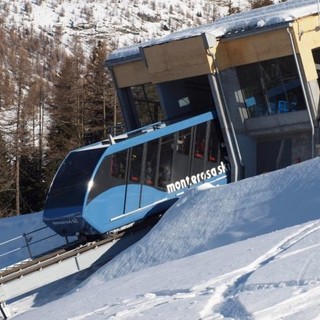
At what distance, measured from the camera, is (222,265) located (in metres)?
10.4

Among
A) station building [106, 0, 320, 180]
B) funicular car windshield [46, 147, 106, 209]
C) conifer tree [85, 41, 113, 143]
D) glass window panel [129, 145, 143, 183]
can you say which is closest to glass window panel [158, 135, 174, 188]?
glass window panel [129, 145, 143, 183]

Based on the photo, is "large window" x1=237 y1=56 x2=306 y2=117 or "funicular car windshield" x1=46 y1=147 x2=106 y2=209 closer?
"funicular car windshield" x1=46 y1=147 x2=106 y2=209

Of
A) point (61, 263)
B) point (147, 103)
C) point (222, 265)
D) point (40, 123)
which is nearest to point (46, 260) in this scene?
point (61, 263)

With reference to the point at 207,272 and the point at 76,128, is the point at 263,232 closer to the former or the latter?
the point at 207,272

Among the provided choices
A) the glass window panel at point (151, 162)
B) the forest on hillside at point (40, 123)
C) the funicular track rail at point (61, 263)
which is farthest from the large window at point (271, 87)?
the forest on hillside at point (40, 123)

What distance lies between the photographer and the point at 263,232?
1307 centimetres

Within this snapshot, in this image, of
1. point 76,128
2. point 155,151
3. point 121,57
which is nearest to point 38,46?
point 76,128

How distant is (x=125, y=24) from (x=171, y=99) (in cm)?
8928

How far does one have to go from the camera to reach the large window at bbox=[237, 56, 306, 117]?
20.9 m

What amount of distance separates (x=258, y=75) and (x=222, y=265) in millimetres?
11967

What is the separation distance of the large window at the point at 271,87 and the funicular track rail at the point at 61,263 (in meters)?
5.24

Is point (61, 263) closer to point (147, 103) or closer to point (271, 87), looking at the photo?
point (271, 87)

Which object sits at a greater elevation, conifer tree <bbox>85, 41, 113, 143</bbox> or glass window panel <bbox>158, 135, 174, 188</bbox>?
conifer tree <bbox>85, 41, 113, 143</bbox>

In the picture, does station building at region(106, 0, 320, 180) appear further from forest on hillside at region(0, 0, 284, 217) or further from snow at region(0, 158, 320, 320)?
forest on hillside at region(0, 0, 284, 217)
